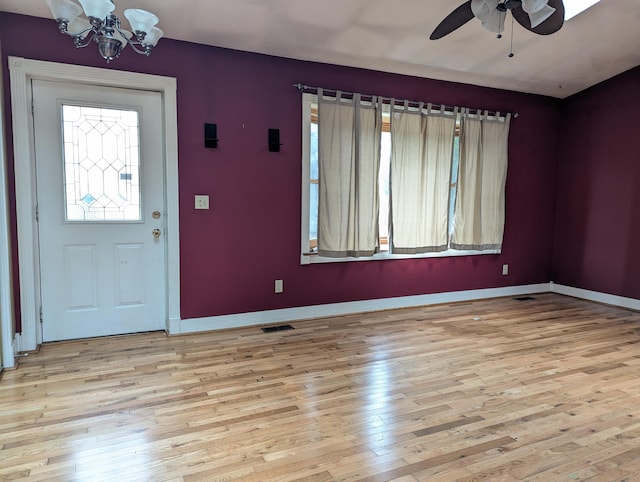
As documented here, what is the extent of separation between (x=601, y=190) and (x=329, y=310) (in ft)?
11.9

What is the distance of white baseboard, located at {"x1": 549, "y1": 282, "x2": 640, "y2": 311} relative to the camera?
466 centimetres

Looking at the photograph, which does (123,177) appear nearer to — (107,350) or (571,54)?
(107,350)

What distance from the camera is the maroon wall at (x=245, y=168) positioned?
134 inches

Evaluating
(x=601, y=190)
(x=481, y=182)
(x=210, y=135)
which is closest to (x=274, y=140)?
(x=210, y=135)

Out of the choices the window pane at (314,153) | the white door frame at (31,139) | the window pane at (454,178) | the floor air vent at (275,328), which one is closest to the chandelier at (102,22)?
the white door frame at (31,139)

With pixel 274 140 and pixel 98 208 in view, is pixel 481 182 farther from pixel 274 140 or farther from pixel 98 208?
pixel 98 208

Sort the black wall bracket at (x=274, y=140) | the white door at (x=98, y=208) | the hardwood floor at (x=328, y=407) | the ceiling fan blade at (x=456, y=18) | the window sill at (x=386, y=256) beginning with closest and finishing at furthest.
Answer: the hardwood floor at (x=328, y=407)
the ceiling fan blade at (x=456, y=18)
the white door at (x=98, y=208)
the black wall bracket at (x=274, y=140)
the window sill at (x=386, y=256)

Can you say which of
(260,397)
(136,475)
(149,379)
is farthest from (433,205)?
(136,475)

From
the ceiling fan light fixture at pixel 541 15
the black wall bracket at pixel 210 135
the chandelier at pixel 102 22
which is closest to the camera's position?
the chandelier at pixel 102 22

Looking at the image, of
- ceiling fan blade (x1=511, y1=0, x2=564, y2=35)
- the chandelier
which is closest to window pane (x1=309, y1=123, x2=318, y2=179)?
the chandelier

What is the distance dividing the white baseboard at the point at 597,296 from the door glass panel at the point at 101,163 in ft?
17.0

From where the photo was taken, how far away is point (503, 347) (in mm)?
3391

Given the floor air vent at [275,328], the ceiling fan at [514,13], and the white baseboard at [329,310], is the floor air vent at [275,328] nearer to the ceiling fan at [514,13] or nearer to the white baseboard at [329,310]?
the white baseboard at [329,310]

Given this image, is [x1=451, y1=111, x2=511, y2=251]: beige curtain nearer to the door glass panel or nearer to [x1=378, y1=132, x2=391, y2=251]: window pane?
[x1=378, y1=132, x2=391, y2=251]: window pane
